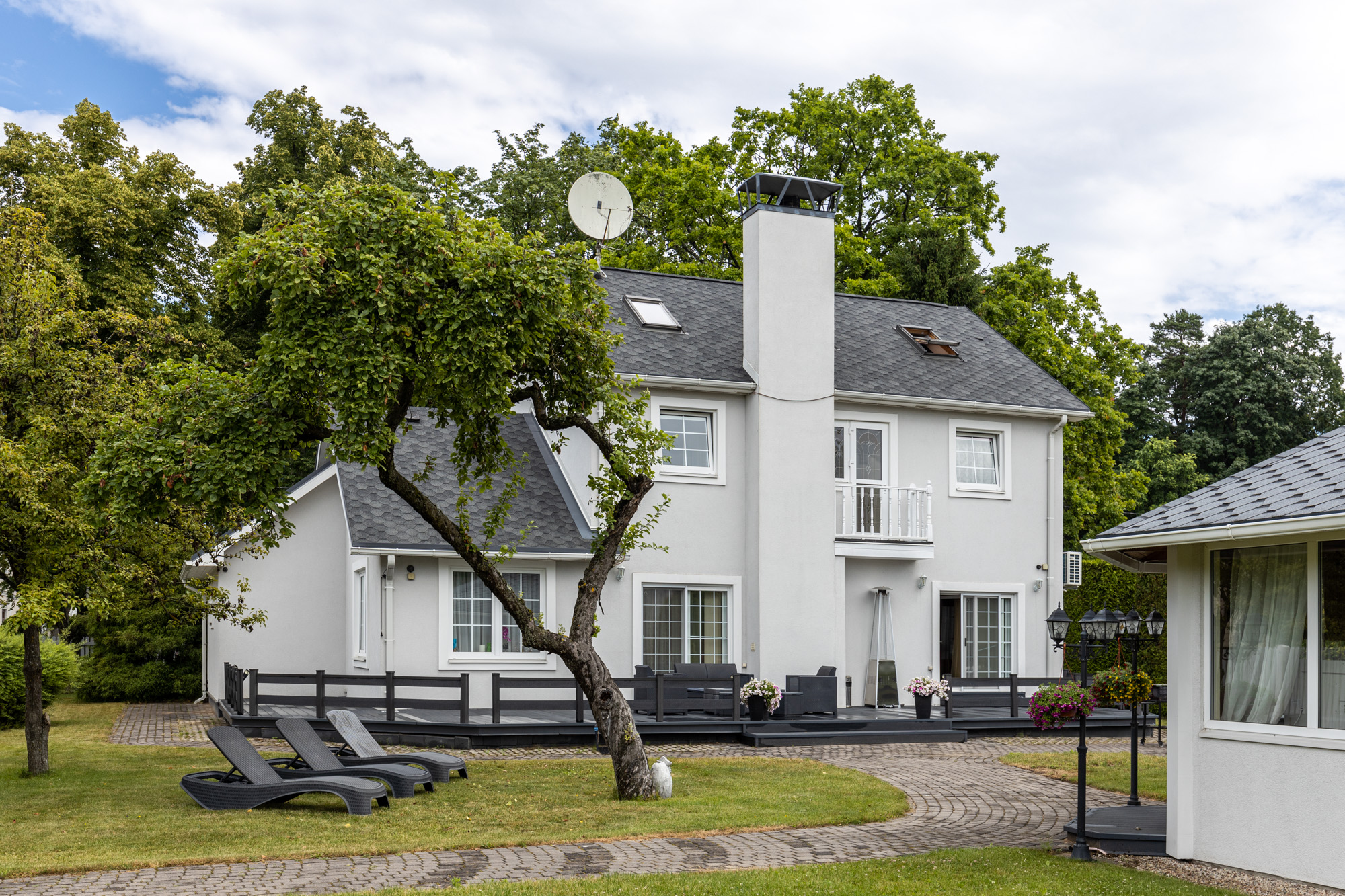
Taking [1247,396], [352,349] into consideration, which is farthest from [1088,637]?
[1247,396]

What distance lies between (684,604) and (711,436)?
2.82 meters

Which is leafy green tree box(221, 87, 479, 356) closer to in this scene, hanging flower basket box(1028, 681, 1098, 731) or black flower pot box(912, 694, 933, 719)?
black flower pot box(912, 694, 933, 719)

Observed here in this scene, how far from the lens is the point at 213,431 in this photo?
10.5m

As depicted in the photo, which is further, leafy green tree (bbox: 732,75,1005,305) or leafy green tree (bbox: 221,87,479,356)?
leafy green tree (bbox: 732,75,1005,305)

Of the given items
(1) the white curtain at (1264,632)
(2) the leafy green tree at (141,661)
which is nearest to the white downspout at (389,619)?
(2) the leafy green tree at (141,661)

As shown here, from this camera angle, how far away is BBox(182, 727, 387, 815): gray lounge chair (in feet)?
34.5

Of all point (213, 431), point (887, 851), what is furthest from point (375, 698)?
point (887, 851)

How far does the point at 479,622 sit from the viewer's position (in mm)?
18031

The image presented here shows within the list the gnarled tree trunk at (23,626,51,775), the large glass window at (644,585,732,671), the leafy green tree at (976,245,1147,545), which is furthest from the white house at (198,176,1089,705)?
the leafy green tree at (976,245,1147,545)

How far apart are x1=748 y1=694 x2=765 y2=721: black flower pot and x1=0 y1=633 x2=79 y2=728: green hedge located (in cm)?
1065

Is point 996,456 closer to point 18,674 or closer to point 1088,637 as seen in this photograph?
point 1088,637

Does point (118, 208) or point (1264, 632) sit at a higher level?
point (118, 208)

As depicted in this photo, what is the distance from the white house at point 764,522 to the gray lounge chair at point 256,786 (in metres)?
5.81

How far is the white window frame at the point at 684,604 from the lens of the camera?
1881 cm
